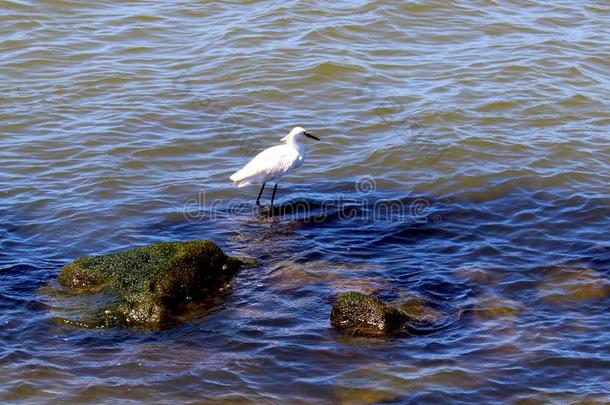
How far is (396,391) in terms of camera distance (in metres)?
6.94

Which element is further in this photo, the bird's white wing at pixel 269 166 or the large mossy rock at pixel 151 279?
the bird's white wing at pixel 269 166

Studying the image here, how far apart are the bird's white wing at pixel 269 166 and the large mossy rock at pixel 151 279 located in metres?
2.12

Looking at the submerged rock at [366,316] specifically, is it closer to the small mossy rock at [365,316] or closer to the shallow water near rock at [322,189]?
the small mossy rock at [365,316]

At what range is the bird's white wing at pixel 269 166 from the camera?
10.6 m

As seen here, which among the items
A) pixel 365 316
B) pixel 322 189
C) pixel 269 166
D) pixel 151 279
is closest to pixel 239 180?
pixel 269 166

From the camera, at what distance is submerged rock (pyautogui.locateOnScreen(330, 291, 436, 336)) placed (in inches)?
300

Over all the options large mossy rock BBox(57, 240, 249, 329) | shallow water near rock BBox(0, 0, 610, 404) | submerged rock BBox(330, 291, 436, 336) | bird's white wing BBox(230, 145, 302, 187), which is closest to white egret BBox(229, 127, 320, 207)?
bird's white wing BBox(230, 145, 302, 187)

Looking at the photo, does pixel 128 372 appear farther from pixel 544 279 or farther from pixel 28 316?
pixel 544 279

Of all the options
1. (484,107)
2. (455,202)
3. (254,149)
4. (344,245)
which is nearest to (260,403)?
(344,245)

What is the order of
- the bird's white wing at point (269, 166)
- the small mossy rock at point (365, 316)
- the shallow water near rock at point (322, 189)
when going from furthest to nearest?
the bird's white wing at point (269, 166) < the small mossy rock at point (365, 316) < the shallow water near rock at point (322, 189)

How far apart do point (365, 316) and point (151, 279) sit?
1.88m

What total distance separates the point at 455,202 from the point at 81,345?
16.4 ft

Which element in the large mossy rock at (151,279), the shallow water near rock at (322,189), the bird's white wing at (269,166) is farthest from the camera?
the bird's white wing at (269,166)

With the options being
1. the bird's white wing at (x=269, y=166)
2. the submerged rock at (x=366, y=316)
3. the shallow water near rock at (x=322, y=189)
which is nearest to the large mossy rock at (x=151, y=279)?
the shallow water near rock at (x=322, y=189)
